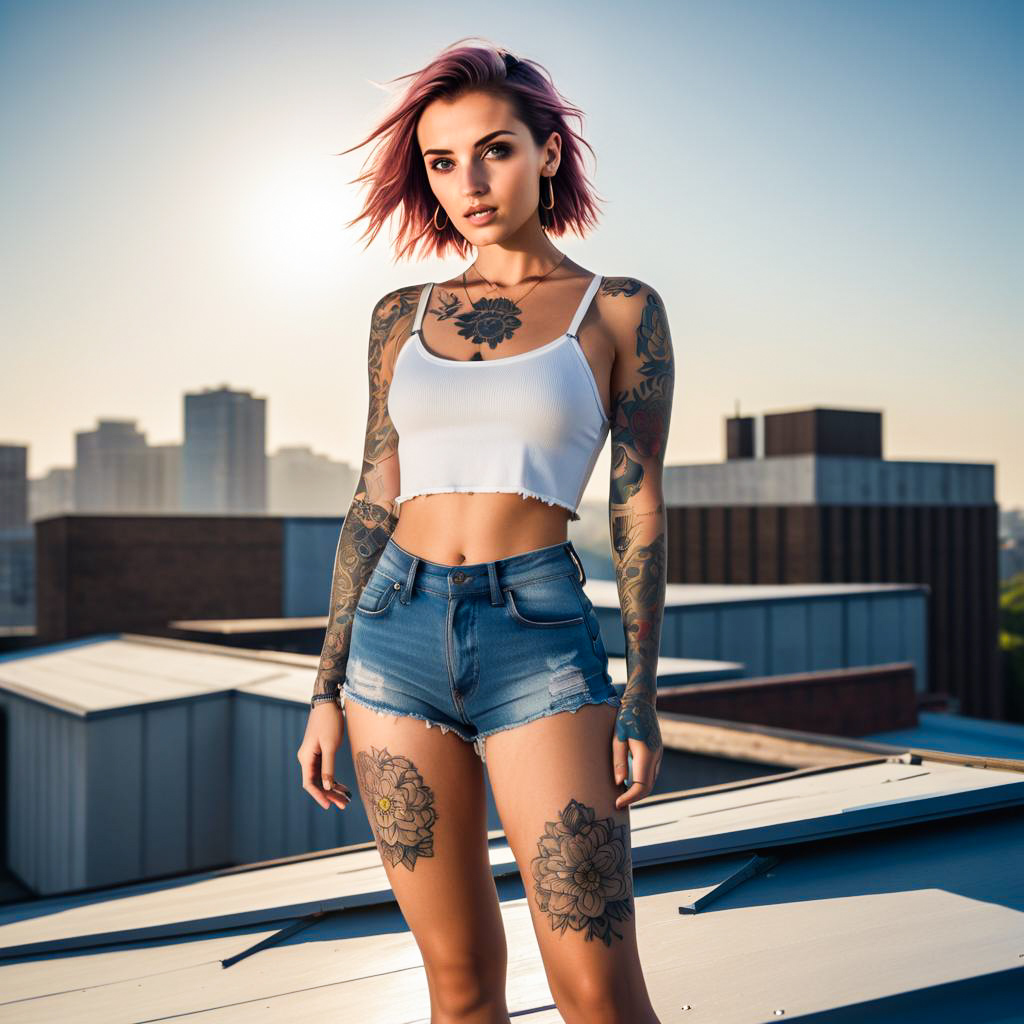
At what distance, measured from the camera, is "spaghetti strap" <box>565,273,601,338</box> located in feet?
7.91

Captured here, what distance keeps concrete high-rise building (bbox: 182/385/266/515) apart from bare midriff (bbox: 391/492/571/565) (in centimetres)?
9601

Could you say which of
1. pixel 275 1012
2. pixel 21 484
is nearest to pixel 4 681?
pixel 275 1012

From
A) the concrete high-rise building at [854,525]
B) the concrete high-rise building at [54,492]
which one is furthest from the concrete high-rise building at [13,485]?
the concrete high-rise building at [854,525]

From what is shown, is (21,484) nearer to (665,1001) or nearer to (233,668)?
(233,668)

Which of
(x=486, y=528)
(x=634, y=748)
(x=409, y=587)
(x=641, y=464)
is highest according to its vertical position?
(x=641, y=464)

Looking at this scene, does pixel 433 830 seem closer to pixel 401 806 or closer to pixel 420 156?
pixel 401 806

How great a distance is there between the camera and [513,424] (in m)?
2.35

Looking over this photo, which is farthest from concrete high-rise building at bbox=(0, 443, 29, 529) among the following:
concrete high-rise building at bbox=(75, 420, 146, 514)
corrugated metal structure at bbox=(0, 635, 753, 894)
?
corrugated metal structure at bbox=(0, 635, 753, 894)

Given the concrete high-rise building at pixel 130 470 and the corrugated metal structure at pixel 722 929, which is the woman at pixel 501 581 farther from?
the concrete high-rise building at pixel 130 470

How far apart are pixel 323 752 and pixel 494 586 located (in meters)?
0.76

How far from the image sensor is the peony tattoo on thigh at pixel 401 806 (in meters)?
2.34

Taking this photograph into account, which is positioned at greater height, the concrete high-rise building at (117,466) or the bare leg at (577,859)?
the concrete high-rise building at (117,466)

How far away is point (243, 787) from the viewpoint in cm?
1434

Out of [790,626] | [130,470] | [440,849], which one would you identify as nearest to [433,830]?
[440,849]
